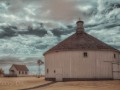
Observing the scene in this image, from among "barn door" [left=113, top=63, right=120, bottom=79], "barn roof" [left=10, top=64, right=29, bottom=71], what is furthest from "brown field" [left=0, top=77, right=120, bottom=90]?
"barn roof" [left=10, top=64, right=29, bottom=71]

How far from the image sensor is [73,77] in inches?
1869

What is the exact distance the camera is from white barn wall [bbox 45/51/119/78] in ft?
155

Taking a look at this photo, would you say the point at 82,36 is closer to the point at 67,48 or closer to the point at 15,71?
the point at 67,48

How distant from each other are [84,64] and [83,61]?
55 centimetres

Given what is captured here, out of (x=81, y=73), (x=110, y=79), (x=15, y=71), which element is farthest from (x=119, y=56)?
(x=15, y=71)

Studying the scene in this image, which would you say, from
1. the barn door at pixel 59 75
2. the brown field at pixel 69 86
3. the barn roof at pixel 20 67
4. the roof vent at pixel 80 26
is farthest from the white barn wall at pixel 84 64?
the barn roof at pixel 20 67

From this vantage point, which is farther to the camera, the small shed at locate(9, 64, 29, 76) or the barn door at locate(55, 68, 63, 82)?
the small shed at locate(9, 64, 29, 76)

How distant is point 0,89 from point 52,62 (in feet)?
56.8

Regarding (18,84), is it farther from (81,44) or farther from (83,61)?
(81,44)

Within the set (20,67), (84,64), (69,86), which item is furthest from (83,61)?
(20,67)

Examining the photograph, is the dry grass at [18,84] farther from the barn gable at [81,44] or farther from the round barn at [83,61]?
the barn gable at [81,44]

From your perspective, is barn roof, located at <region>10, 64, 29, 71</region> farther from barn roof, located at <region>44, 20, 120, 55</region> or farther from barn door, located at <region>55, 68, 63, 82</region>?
barn door, located at <region>55, 68, 63, 82</region>

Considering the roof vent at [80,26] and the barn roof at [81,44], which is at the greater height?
the roof vent at [80,26]

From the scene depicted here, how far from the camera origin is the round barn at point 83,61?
47156mm
